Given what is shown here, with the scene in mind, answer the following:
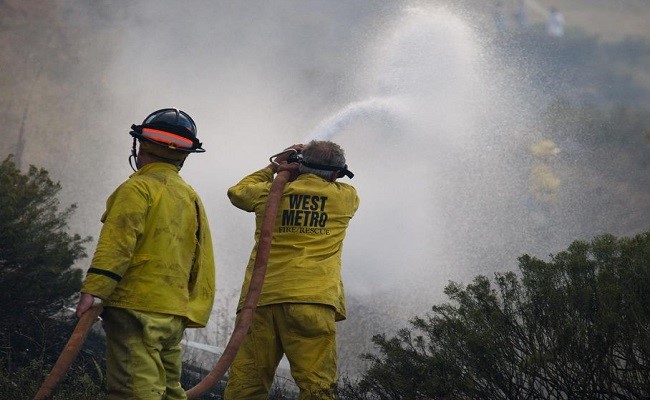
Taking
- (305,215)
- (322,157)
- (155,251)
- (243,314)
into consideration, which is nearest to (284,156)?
(322,157)

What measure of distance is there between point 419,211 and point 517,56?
655 cm

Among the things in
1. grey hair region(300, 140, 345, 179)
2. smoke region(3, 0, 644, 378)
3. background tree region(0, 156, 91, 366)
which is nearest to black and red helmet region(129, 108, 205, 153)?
grey hair region(300, 140, 345, 179)

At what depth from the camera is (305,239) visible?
4.87 metres

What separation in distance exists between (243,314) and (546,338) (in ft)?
5.75

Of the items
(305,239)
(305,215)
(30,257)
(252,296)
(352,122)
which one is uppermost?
(352,122)

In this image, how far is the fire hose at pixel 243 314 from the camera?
362 centimetres

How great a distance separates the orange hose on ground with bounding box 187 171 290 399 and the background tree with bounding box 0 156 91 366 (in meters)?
3.52

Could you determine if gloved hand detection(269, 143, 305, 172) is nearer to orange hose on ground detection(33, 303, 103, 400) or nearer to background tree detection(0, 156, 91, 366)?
orange hose on ground detection(33, 303, 103, 400)

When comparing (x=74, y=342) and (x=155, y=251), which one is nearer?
(x=74, y=342)

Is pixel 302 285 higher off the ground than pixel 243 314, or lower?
higher

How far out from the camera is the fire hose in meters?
3.62

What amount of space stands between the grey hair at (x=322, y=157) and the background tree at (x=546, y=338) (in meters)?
1.05

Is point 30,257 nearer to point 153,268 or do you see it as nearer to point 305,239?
point 305,239

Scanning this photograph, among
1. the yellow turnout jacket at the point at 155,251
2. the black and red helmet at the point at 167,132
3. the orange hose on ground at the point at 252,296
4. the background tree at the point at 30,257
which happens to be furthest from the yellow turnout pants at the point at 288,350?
the background tree at the point at 30,257
